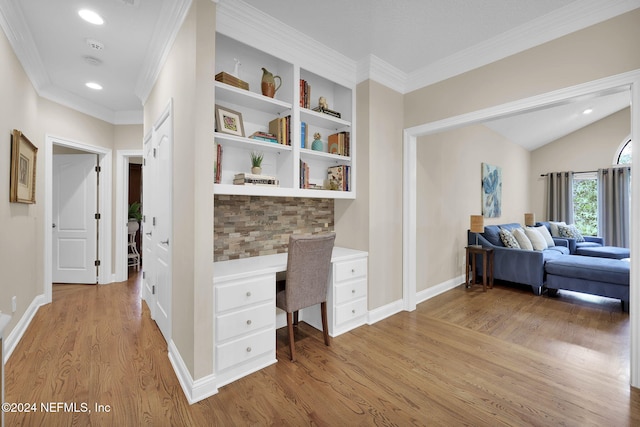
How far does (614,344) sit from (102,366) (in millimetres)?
4212

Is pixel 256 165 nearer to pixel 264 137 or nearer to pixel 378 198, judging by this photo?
pixel 264 137

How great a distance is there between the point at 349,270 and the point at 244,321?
1.10 m

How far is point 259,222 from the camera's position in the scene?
2707 millimetres

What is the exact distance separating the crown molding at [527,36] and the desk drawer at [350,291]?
7.23ft

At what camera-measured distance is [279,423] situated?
1.65m

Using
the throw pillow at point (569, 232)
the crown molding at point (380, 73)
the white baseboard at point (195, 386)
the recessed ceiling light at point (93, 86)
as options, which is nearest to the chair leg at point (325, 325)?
the white baseboard at point (195, 386)

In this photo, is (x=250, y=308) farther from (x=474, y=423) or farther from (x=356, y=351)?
(x=474, y=423)

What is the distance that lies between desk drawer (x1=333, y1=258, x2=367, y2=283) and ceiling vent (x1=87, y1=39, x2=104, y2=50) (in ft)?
9.33

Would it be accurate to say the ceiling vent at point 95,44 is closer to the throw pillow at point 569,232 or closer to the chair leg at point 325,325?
the chair leg at point 325,325

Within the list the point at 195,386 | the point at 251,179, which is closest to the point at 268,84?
the point at 251,179

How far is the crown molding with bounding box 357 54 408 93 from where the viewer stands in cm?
294

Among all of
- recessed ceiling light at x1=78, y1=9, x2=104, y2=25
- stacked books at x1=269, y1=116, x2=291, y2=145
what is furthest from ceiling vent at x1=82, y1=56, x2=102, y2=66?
stacked books at x1=269, y1=116, x2=291, y2=145

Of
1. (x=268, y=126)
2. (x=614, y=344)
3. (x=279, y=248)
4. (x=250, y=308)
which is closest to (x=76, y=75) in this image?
(x=268, y=126)

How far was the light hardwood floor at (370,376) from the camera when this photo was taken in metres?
1.71
